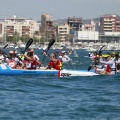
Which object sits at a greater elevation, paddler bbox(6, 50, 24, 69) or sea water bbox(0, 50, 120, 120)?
paddler bbox(6, 50, 24, 69)

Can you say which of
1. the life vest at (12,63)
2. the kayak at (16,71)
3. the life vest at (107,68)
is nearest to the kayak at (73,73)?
the life vest at (107,68)

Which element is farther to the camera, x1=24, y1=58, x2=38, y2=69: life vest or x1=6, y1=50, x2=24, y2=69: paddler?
x1=6, y1=50, x2=24, y2=69: paddler

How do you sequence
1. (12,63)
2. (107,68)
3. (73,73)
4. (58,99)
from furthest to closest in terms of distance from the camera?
1. (107,68)
2. (12,63)
3. (73,73)
4. (58,99)

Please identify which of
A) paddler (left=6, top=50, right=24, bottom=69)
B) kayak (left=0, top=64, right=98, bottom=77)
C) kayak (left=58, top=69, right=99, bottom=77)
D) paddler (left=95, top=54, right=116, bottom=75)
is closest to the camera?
kayak (left=58, top=69, right=99, bottom=77)

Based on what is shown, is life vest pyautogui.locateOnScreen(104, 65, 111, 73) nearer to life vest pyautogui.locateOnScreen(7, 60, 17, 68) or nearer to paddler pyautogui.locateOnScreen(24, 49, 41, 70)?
paddler pyautogui.locateOnScreen(24, 49, 41, 70)

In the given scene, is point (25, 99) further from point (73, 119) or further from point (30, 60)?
point (30, 60)

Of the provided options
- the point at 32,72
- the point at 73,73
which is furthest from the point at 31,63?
the point at 73,73

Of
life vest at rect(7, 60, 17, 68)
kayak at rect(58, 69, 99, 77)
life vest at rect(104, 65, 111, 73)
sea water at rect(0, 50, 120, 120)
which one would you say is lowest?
sea water at rect(0, 50, 120, 120)

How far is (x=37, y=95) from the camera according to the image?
20.8m

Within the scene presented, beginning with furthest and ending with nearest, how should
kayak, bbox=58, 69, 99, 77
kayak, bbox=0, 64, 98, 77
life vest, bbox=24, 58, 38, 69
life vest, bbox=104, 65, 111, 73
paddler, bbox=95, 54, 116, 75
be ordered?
life vest, bbox=104, 65, 111, 73 → paddler, bbox=95, 54, 116, 75 → life vest, bbox=24, 58, 38, 69 → kayak, bbox=0, 64, 98, 77 → kayak, bbox=58, 69, 99, 77

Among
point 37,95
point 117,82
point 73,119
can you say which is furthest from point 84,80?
point 73,119

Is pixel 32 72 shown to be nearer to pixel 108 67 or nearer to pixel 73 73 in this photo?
pixel 73 73

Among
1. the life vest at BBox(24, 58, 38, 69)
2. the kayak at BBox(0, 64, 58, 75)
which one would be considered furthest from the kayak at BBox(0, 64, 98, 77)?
the life vest at BBox(24, 58, 38, 69)

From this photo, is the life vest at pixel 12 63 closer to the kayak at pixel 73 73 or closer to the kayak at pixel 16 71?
the kayak at pixel 16 71
